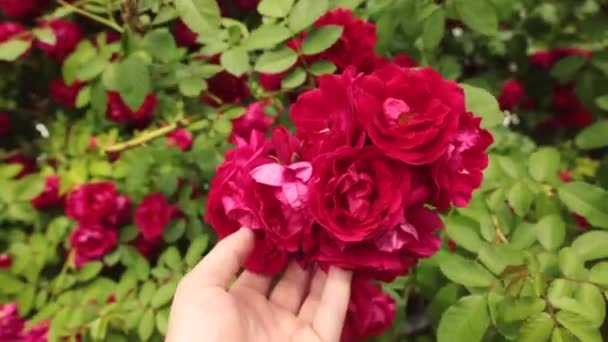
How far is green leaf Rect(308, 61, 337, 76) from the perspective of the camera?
119cm

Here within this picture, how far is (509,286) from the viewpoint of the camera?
0.93m

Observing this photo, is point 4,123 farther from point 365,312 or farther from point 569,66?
point 569,66

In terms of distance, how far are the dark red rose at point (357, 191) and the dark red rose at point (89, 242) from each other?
36.1 inches

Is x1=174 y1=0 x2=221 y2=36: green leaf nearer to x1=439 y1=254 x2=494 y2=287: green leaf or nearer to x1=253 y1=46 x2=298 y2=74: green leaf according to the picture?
x1=253 y1=46 x2=298 y2=74: green leaf

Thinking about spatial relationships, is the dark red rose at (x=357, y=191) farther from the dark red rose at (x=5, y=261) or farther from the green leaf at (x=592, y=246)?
the dark red rose at (x=5, y=261)

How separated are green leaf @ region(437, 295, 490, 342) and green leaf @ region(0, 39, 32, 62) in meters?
1.02

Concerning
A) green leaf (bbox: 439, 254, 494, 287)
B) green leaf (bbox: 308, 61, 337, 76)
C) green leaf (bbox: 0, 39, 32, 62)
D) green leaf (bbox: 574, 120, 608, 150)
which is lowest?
green leaf (bbox: 574, 120, 608, 150)

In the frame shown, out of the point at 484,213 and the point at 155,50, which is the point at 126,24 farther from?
the point at 484,213

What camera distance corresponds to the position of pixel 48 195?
5.77ft

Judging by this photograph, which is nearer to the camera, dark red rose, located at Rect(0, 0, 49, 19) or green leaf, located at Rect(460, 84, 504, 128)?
green leaf, located at Rect(460, 84, 504, 128)

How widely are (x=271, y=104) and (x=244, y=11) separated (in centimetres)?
46

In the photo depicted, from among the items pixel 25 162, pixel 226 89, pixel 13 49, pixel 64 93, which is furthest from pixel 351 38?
pixel 25 162

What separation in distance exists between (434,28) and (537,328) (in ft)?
2.06

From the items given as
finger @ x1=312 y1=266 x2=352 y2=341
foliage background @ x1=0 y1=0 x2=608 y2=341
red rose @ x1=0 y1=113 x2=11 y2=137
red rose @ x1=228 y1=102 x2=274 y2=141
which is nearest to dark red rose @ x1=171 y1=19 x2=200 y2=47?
foliage background @ x1=0 y1=0 x2=608 y2=341
